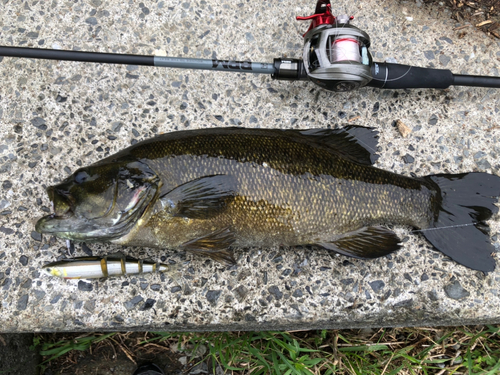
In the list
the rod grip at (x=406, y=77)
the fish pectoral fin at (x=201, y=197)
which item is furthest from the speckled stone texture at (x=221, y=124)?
the fish pectoral fin at (x=201, y=197)

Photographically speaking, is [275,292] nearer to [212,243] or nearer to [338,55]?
[212,243]

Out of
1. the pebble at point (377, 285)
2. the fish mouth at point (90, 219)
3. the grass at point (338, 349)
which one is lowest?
the grass at point (338, 349)

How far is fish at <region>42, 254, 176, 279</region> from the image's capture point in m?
2.17

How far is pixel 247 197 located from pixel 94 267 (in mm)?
1062

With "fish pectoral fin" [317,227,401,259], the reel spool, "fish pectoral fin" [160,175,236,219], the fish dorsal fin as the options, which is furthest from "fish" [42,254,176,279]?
the reel spool

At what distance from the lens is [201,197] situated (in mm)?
1985

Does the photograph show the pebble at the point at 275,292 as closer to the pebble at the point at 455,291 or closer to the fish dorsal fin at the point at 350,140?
the fish dorsal fin at the point at 350,140

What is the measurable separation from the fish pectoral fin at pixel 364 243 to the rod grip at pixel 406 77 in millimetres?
1058

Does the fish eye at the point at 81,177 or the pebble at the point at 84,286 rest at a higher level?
the fish eye at the point at 81,177

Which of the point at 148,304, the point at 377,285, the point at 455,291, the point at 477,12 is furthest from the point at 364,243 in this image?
the point at 477,12

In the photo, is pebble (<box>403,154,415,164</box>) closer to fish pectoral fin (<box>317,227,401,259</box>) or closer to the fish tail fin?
the fish tail fin

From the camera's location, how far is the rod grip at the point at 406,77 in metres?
2.45

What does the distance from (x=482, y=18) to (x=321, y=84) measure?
5.92 ft

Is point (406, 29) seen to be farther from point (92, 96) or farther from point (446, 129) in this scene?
point (92, 96)
